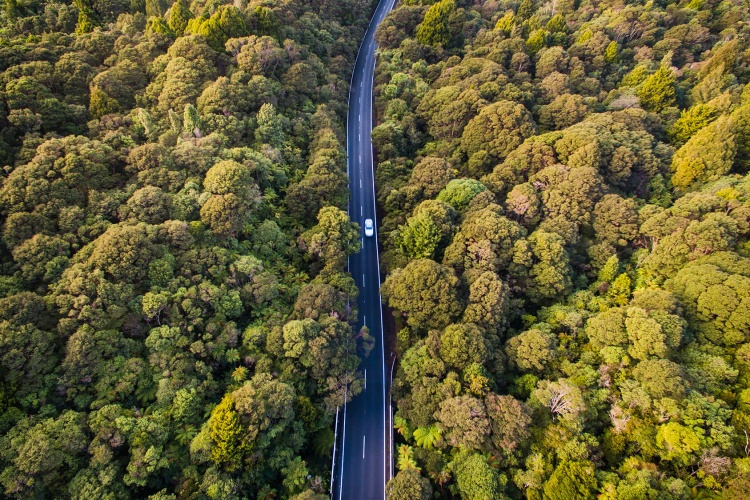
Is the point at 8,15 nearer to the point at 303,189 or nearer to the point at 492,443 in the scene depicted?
the point at 303,189

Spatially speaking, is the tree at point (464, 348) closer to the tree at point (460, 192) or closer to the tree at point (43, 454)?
Result: the tree at point (460, 192)

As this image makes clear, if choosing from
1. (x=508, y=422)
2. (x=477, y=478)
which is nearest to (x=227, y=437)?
(x=477, y=478)

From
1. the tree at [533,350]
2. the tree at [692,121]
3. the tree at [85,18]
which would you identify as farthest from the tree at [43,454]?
the tree at [692,121]

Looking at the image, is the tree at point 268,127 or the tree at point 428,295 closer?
the tree at point 428,295

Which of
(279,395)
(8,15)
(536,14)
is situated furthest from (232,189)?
(536,14)

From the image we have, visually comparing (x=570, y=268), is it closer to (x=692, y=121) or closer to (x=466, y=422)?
(x=466, y=422)
